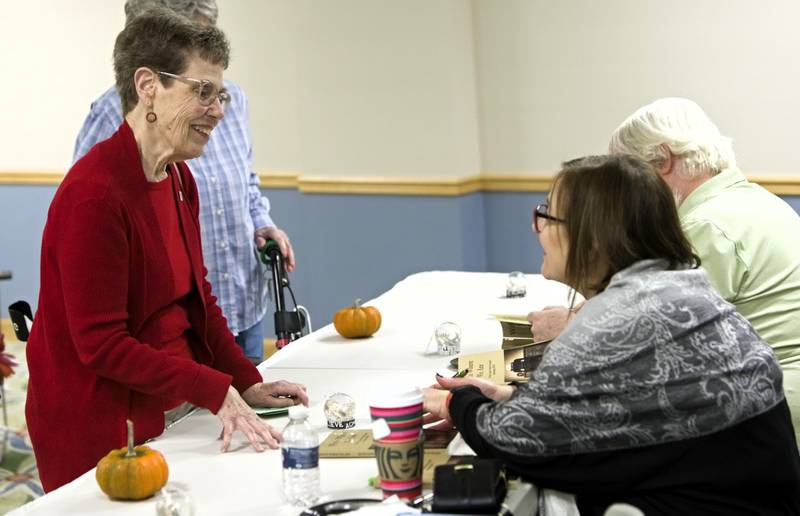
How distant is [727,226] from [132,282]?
1431mm

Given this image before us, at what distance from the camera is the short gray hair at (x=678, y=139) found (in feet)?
9.57

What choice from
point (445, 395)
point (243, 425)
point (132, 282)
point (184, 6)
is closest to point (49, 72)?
point (184, 6)

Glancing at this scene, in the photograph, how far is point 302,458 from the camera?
1.96 m

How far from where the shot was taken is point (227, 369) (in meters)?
2.70

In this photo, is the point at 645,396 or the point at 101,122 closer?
the point at 645,396

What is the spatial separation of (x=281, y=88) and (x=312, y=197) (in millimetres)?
704

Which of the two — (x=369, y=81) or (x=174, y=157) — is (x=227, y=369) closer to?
(x=174, y=157)

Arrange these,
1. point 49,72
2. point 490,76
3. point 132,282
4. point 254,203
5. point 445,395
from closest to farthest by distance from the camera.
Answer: point 445,395
point 132,282
point 254,203
point 490,76
point 49,72

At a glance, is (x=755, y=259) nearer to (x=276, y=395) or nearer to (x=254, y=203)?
(x=276, y=395)

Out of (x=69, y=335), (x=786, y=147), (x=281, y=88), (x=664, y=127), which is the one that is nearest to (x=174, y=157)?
(x=69, y=335)

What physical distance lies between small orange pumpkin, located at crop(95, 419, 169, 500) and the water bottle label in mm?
264

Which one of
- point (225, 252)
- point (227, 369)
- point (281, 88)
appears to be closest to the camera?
point (227, 369)

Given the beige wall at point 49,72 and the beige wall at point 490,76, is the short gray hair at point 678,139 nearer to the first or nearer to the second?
the beige wall at point 490,76

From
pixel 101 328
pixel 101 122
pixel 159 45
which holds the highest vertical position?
pixel 159 45
